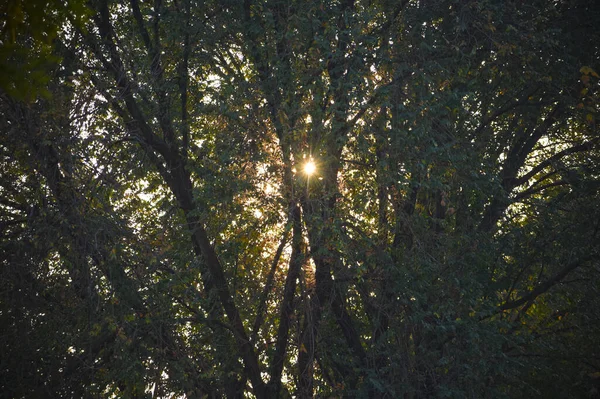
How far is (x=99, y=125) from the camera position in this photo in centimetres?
798

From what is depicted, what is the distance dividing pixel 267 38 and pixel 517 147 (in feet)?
14.1

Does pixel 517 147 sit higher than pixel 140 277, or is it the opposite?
pixel 517 147

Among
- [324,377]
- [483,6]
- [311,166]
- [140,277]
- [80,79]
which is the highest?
[483,6]

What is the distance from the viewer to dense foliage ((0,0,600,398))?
732 centimetres

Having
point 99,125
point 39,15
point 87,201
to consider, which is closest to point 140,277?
point 87,201

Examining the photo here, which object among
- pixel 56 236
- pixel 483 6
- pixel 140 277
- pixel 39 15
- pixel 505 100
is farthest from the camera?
pixel 505 100

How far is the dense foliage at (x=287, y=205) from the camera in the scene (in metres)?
7.32

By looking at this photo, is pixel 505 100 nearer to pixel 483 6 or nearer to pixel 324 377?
pixel 483 6

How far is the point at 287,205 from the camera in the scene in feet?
25.9

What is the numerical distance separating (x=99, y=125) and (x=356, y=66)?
3.01 meters

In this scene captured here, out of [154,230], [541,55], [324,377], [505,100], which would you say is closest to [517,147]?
[505,100]

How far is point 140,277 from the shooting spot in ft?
25.2

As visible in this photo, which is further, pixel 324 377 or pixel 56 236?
pixel 324 377

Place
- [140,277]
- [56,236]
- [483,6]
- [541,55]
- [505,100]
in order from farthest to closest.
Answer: [505,100] → [541,55] → [483,6] → [140,277] → [56,236]
